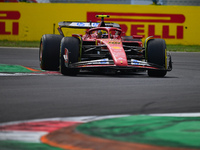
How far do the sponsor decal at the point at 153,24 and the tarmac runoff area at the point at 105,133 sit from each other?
2093cm

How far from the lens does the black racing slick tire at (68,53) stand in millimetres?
10609

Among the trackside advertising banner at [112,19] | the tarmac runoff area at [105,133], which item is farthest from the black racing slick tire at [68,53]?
the trackside advertising banner at [112,19]

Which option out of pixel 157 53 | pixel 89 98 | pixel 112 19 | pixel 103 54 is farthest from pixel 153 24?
pixel 89 98

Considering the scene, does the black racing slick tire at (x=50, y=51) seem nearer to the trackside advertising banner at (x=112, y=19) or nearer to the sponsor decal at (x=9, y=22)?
the trackside advertising banner at (x=112, y=19)

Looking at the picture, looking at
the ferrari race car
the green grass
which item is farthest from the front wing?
the green grass

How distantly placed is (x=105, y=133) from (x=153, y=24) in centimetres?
2222

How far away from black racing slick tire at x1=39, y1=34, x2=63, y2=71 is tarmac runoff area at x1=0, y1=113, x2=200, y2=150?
669cm

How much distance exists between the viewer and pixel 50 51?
1174 cm

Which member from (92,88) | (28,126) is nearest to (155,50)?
(92,88)

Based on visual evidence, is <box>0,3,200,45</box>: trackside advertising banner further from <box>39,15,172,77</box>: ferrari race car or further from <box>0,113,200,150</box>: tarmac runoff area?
Answer: <box>0,113,200,150</box>: tarmac runoff area

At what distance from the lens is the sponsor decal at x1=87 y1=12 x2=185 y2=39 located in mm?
25984

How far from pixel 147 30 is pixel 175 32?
143 centimetres

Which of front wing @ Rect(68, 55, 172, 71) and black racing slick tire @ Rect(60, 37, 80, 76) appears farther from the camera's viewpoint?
black racing slick tire @ Rect(60, 37, 80, 76)

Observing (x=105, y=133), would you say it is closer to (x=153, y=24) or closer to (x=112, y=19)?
(x=153, y=24)
